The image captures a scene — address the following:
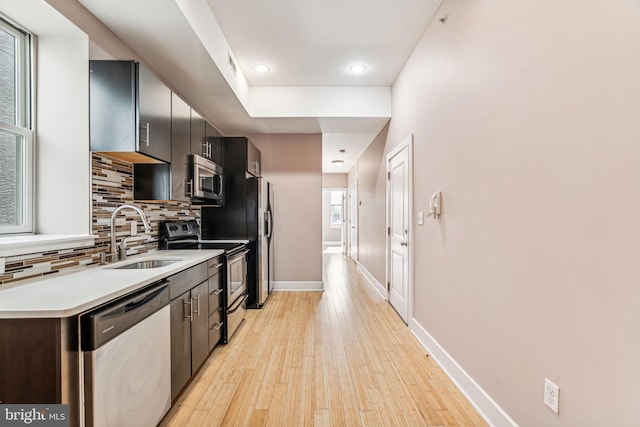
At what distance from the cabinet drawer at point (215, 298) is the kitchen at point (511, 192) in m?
0.87

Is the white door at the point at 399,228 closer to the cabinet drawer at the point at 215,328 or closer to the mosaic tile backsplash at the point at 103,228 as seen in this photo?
the cabinet drawer at the point at 215,328

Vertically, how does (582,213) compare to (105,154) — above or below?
below

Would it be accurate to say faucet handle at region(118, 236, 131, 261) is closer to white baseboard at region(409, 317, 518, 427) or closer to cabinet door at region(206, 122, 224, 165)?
cabinet door at region(206, 122, 224, 165)

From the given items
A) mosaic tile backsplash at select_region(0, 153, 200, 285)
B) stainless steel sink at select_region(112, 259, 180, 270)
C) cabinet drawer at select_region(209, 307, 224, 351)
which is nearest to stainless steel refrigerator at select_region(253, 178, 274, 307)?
cabinet drawer at select_region(209, 307, 224, 351)

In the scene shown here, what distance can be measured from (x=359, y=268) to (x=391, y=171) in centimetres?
313

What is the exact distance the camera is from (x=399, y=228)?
3.63m

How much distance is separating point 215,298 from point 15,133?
169cm

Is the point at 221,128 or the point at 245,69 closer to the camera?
the point at 245,69

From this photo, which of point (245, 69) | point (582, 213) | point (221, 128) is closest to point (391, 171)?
point (245, 69)

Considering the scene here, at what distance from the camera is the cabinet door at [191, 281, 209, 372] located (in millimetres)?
2100

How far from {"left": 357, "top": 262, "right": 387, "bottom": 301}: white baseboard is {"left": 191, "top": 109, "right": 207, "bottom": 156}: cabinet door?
3028 mm

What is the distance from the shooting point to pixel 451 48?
2.23 meters

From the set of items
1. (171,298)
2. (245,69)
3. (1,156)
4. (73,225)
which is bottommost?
(171,298)

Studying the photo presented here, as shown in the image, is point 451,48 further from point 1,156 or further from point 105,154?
point 1,156
